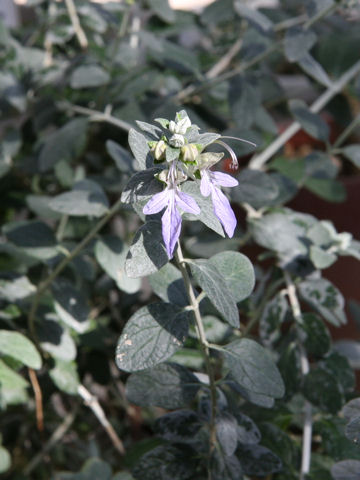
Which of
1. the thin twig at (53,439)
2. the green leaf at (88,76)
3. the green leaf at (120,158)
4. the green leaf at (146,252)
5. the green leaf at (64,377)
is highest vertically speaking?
the green leaf at (146,252)

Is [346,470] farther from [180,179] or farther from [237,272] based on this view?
[180,179]

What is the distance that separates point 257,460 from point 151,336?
207 millimetres

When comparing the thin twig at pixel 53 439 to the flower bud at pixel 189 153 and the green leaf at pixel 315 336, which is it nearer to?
the green leaf at pixel 315 336

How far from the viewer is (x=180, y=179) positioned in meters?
0.41

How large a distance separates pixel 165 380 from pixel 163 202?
237 millimetres

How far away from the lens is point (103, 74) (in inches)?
34.5

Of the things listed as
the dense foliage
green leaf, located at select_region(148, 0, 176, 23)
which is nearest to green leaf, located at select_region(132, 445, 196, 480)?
the dense foliage

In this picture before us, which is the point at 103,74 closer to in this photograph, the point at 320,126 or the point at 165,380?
the point at 320,126

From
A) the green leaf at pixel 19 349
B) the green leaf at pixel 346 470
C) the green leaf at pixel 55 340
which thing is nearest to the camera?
the green leaf at pixel 346 470

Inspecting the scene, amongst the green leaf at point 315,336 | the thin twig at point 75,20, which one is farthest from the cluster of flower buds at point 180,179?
the thin twig at point 75,20

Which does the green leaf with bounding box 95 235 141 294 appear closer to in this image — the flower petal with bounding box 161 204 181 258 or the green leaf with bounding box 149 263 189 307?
the green leaf with bounding box 149 263 189 307

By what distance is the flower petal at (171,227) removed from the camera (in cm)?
38

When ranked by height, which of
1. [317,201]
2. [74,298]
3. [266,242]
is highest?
[266,242]

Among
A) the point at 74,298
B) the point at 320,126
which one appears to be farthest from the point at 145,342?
the point at 320,126
